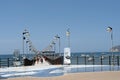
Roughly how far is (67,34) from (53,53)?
22.3 ft

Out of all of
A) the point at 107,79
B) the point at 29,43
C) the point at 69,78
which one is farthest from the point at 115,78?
the point at 29,43

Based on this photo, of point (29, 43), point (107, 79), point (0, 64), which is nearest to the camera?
point (107, 79)

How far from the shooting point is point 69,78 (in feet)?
60.0

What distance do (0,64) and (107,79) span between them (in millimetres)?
18346

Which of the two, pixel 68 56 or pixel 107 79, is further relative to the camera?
pixel 68 56

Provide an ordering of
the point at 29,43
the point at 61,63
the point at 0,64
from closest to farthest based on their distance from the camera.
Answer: the point at 0,64
the point at 61,63
the point at 29,43

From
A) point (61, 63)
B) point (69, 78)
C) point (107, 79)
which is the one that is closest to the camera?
point (107, 79)

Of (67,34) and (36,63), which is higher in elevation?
(67,34)

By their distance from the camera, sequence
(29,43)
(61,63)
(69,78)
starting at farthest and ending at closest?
(29,43), (61,63), (69,78)

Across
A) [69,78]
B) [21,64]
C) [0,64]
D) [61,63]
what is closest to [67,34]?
[61,63]

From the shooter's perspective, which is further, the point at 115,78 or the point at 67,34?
the point at 67,34

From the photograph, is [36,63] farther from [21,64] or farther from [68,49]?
[68,49]

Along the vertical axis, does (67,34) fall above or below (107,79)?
above

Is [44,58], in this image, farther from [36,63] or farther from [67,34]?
[67,34]
